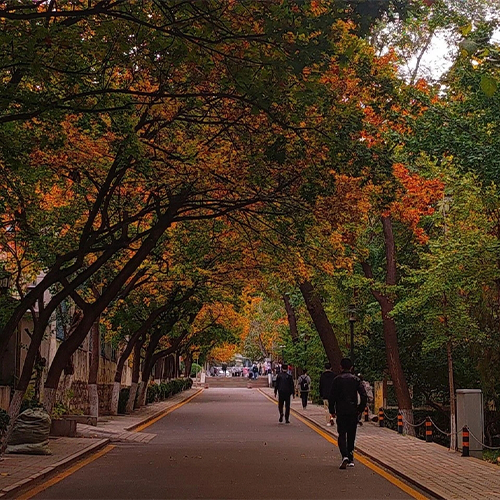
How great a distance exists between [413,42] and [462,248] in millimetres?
7789

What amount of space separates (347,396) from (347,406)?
17cm

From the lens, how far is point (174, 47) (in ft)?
35.0

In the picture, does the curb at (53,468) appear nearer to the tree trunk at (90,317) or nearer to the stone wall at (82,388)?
the tree trunk at (90,317)

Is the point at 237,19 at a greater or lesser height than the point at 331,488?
greater

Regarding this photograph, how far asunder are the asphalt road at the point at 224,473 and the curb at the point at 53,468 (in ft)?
1.12

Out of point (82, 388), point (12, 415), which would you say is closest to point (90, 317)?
point (12, 415)

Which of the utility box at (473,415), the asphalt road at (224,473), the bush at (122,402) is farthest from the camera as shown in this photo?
the bush at (122,402)

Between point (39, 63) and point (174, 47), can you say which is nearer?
point (39, 63)

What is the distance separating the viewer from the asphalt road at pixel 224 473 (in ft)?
38.0

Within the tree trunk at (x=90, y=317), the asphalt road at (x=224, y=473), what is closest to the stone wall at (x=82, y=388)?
the asphalt road at (x=224, y=473)

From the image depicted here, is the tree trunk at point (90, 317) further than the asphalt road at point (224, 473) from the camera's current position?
Yes

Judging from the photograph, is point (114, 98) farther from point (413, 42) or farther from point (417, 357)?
point (417, 357)

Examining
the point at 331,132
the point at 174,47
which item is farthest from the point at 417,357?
the point at 174,47

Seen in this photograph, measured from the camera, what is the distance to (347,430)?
14500mm
